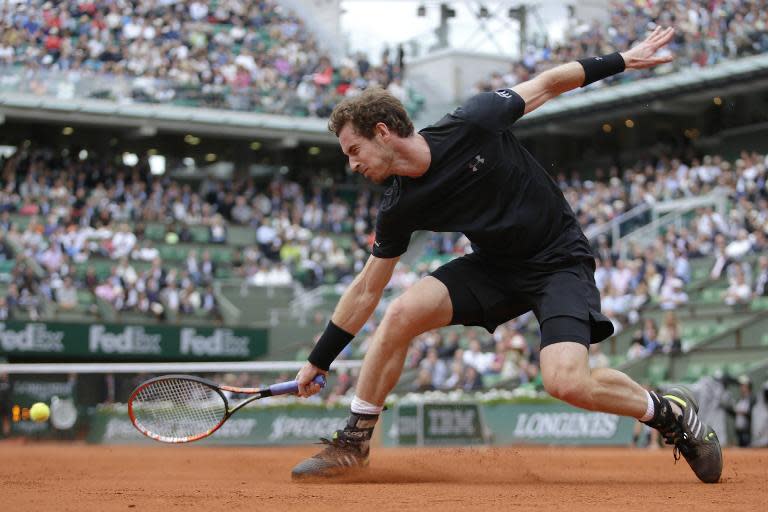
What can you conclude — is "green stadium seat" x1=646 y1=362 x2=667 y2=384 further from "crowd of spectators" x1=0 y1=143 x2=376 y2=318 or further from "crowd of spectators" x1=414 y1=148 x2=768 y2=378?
"crowd of spectators" x1=0 y1=143 x2=376 y2=318

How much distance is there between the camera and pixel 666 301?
20.5m

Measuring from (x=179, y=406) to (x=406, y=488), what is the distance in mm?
1882

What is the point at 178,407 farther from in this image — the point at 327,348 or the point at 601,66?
the point at 601,66

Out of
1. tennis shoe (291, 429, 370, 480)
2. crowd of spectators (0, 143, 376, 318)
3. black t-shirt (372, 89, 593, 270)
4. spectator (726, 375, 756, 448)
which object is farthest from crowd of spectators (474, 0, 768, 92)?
tennis shoe (291, 429, 370, 480)

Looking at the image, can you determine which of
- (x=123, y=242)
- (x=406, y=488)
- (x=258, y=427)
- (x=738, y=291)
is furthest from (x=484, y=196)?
(x=123, y=242)

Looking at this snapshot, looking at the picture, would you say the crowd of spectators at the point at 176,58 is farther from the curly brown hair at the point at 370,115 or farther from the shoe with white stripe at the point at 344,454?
the curly brown hair at the point at 370,115

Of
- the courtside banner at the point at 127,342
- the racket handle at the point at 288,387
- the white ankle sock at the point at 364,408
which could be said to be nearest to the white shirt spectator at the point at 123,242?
the courtside banner at the point at 127,342

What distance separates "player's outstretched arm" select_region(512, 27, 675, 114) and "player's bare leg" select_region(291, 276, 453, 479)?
4.03ft

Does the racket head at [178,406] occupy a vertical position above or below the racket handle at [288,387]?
below

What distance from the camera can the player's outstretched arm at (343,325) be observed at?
7.15 meters

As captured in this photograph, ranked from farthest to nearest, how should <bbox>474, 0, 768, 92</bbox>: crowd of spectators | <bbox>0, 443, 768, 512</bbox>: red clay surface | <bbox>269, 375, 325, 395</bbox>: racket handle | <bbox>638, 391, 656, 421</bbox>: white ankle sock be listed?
<bbox>474, 0, 768, 92</bbox>: crowd of spectators
<bbox>269, 375, 325, 395</bbox>: racket handle
<bbox>638, 391, 656, 421</bbox>: white ankle sock
<bbox>0, 443, 768, 512</bbox>: red clay surface

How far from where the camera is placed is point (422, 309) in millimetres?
6883

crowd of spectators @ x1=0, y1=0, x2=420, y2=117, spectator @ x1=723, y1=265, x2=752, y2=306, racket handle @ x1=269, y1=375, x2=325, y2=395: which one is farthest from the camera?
crowd of spectators @ x1=0, y1=0, x2=420, y2=117

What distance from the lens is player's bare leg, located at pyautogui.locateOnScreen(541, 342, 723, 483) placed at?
6.36 m
